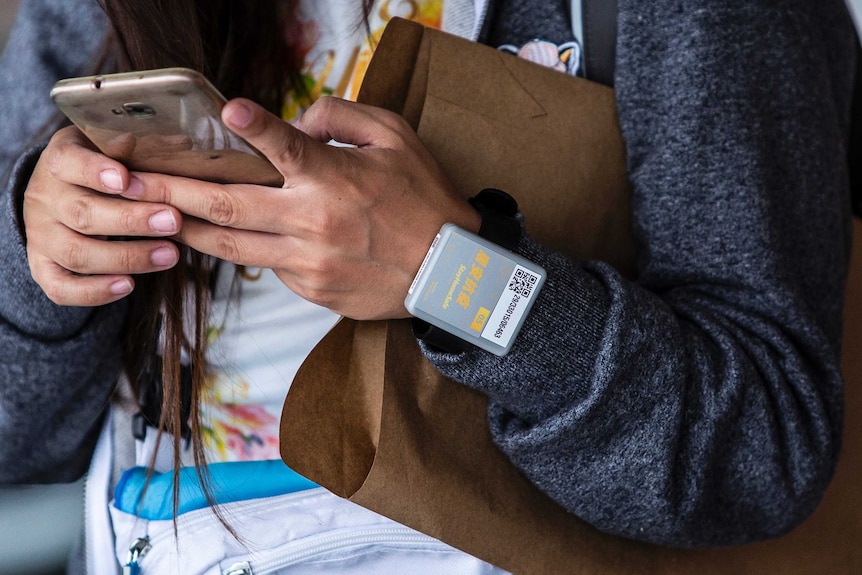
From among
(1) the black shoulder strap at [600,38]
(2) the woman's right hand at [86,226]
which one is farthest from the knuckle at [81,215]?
(1) the black shoulder strap at [600,38]

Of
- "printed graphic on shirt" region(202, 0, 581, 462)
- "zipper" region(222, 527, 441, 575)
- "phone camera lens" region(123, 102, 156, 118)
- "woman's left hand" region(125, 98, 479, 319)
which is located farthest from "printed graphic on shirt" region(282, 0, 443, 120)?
"zipper" region(222, 527, 441, 575)

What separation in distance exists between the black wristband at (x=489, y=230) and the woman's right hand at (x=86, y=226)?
202 millimetres

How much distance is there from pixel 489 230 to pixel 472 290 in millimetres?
55

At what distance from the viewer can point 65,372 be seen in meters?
0.75

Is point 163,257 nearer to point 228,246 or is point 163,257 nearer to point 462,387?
point 228,246

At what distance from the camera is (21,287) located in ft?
2.24

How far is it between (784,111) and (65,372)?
787 mm

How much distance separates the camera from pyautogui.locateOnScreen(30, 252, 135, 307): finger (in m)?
0.59

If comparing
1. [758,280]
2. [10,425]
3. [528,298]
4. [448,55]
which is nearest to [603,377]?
[528,298]

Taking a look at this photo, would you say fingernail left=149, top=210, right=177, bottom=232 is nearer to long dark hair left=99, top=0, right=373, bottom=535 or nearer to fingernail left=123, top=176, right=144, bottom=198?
fingernail left=123, top=176, right=144, bottom=198

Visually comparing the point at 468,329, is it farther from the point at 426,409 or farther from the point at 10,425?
the point at 10,425

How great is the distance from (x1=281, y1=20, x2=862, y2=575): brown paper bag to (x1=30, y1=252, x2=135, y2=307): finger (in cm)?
18

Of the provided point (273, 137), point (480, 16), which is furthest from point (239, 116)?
point (480, 16)

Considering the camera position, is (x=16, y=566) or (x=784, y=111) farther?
(x=16, y=566)
